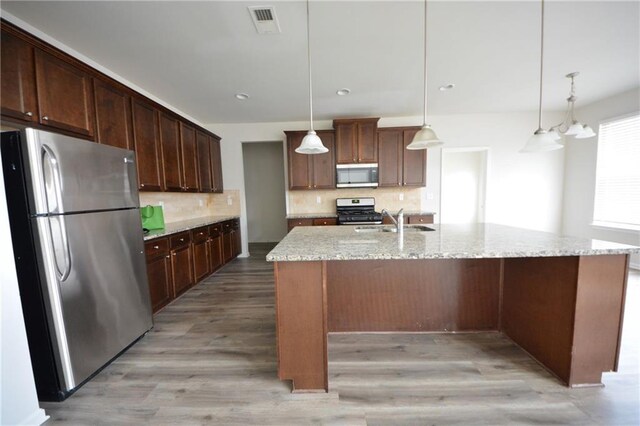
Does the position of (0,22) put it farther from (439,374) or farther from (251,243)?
(251,243)

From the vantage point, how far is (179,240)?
288 cm

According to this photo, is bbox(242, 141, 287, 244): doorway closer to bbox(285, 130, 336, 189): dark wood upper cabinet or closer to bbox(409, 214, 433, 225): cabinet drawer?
bbox(285, 130, 336, 189): dark wood upper cabinet

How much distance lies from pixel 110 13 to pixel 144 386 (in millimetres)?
2648

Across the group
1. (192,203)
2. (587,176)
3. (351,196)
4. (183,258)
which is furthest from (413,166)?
(192,203)

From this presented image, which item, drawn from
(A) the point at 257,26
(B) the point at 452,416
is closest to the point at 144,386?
(B) the point at 452,416

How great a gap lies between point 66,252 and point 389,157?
411 cm

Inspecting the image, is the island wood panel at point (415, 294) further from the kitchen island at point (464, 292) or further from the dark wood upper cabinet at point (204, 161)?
the dark wood upper cabinet at point (204, 161)

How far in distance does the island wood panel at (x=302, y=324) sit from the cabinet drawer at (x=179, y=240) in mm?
1924

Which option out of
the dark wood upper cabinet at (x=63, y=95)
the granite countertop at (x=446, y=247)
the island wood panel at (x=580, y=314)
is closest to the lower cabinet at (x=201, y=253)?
the dark wood upper cabinet at (x=63, y=95)

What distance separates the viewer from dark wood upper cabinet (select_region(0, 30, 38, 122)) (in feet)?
4.80

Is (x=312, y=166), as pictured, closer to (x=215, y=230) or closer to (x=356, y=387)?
(x=215, y=230)

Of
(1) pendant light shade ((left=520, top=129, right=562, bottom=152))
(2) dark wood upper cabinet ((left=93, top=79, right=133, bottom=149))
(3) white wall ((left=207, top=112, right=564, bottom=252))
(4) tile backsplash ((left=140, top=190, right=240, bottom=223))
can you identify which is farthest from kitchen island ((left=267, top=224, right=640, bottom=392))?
(3) white wall ((left=207, top=112, right=564, bottom=252))

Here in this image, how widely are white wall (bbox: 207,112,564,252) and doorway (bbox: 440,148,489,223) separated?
1.26 feet

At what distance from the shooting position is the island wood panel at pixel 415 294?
78.3 inches
